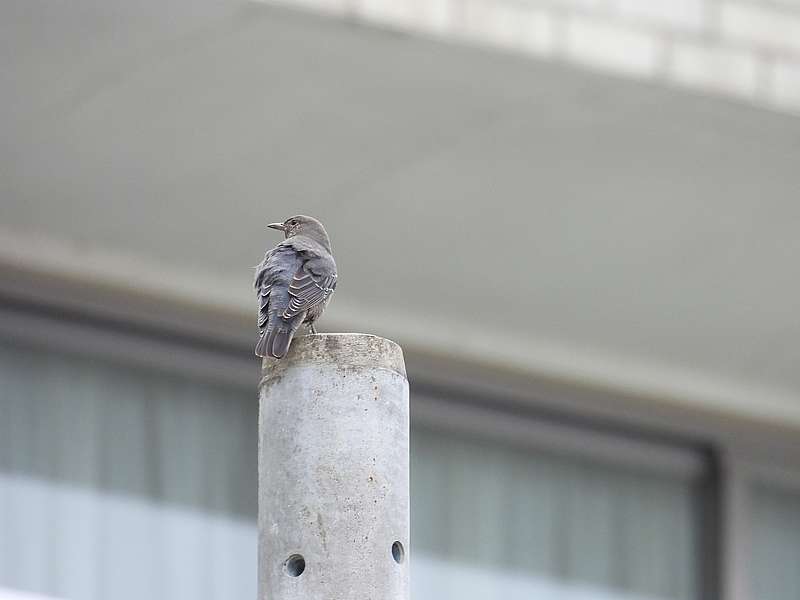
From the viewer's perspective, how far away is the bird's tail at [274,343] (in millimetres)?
7820

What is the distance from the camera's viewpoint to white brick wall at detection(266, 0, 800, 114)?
13.5 meters

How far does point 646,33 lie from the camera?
46.4 ft

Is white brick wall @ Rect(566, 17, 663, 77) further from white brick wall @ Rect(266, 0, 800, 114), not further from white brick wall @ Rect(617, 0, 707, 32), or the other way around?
white brick wall @ Rect(617, 0, 707, 32)

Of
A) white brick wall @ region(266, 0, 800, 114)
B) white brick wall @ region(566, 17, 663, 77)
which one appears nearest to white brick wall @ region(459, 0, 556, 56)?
white brick wall @ region(266, 0, 800, 114)

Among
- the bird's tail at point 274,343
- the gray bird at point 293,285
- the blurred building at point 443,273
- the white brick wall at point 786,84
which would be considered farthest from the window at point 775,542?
the bird's tail at point 274,343

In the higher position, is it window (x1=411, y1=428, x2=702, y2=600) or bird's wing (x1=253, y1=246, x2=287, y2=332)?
bird's wing (x1=253, y1=246, x2=287, y2=332)

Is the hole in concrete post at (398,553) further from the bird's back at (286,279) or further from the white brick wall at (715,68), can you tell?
the white brick wall at (715,68)

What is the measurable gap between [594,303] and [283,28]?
444cm

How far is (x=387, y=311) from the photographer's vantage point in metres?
16.6

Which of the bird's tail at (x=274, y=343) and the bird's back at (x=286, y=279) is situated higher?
the bird's back at (x=286, y=279)

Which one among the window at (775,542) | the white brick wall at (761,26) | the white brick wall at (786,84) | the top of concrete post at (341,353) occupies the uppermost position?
the white brick wall at (761,26)

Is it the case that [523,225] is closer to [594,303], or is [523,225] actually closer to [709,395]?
[594,303]

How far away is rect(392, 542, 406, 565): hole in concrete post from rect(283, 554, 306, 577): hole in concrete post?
35 centimetres

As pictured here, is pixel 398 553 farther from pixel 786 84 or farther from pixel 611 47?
pixel 786 84
